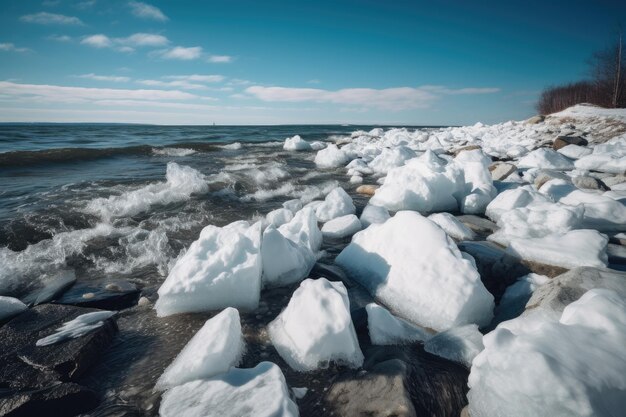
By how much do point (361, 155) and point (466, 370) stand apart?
26.6 feet

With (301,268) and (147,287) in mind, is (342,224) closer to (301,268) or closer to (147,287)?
(301,268)

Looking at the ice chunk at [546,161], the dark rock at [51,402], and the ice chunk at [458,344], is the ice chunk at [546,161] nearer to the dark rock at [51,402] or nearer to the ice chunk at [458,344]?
the ice chunk at [458,344]

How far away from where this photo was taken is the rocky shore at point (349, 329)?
1.04 metres

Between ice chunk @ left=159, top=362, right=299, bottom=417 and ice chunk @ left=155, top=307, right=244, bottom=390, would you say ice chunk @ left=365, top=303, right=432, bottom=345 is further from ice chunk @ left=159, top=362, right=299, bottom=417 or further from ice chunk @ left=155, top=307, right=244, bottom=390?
ice chunk @ left=155, top=307, right=244, bottom=390

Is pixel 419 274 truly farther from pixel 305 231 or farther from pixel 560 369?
pixel 305 231

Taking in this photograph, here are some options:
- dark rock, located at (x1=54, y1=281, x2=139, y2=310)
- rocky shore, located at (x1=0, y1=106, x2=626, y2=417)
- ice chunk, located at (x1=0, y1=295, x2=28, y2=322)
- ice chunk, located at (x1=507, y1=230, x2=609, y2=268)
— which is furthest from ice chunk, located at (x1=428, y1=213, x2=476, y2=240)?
ice chunk, located at (x1=0, y1=295, x2=28, y2=322)

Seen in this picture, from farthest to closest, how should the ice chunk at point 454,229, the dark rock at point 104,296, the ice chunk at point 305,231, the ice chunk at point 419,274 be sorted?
the ice chunk at point 454,229
the ice chunk at point 305,231
the dark rock at point 104,296
the ice chunk at point 419,274

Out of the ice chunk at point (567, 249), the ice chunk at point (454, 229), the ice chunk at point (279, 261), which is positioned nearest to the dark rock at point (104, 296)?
the ice chunk at point (279, 261)

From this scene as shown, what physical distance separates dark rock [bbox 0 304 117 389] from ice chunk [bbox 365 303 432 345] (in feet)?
4.47

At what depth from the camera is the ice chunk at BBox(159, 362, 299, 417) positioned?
1.04 meters

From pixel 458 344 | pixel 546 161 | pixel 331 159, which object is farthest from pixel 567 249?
pixel 331 159

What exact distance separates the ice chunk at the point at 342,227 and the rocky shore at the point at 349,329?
0.29m

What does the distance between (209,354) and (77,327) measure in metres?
0.90

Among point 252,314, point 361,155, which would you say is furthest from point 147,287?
point 361,155
